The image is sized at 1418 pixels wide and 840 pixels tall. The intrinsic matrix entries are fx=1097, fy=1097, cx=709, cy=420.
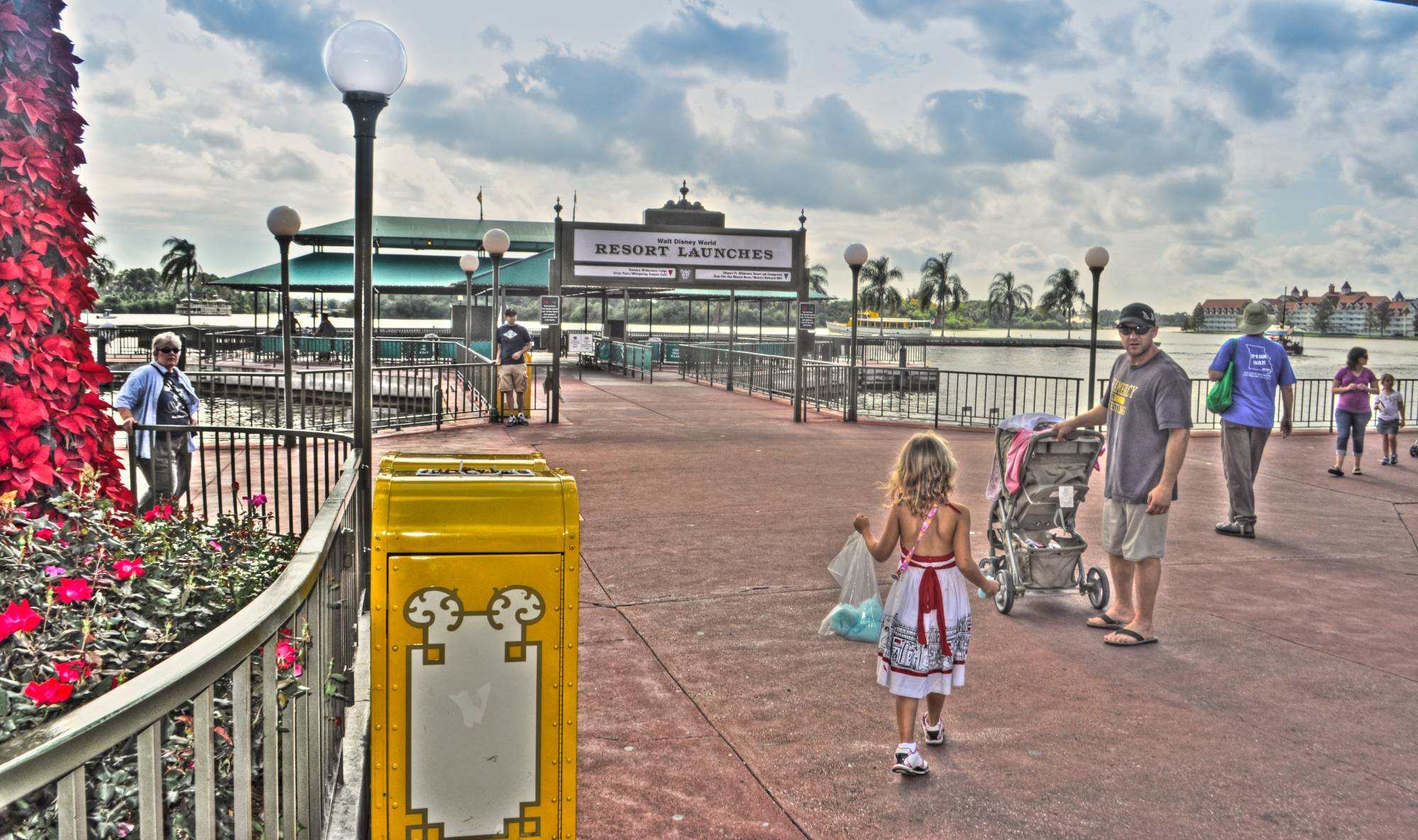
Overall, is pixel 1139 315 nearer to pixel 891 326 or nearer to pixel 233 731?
pixel 233 731

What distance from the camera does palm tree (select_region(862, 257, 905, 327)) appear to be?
377 feet

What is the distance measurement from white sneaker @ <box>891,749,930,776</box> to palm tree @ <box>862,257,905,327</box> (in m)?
109

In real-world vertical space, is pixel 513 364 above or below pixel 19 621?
above

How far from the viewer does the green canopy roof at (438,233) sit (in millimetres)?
40000

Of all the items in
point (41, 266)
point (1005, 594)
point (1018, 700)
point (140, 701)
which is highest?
point (41, 266)

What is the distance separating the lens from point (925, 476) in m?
4.36

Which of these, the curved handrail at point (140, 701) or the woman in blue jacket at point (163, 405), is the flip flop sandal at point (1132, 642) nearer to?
the curved handrail at point (140, 701)

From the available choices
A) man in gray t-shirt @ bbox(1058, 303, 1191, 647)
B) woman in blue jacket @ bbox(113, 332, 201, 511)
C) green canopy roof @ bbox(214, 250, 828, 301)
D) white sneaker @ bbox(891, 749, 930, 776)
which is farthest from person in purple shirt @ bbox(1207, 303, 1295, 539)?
green canopy roof @ bbox(214, 250, 828, 301)

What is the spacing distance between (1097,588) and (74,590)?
214 inches

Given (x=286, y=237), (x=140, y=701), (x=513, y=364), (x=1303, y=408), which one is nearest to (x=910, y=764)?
(x=140, y=701)

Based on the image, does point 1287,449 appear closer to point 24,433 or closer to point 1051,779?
point 1051,779

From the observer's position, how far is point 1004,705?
4906mm

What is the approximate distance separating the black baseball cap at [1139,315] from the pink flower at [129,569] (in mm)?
4682

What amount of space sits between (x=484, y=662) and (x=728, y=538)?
217 inches
